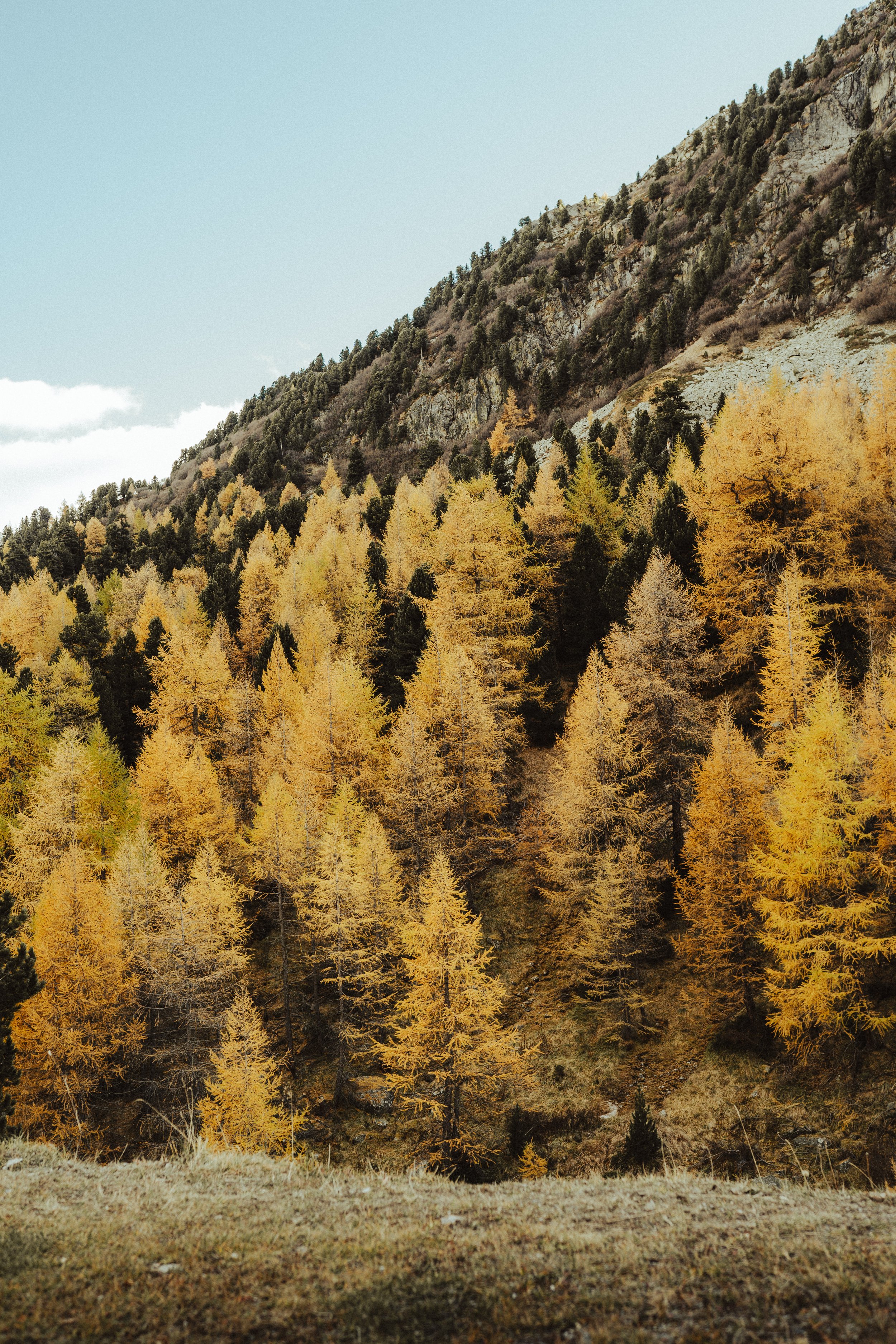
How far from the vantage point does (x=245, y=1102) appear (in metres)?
19.8

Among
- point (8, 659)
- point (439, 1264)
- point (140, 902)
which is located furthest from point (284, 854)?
point (8, 659)

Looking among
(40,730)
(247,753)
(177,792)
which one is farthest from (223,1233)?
(40,730)

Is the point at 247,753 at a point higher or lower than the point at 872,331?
lower

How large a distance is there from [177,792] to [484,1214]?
29047mm

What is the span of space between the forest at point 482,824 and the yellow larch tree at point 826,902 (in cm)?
11

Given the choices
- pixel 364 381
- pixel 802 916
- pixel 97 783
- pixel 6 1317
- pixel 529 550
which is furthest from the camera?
pixel 364 381

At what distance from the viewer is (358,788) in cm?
3133

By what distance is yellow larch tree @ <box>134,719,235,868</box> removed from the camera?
31609 millimetres

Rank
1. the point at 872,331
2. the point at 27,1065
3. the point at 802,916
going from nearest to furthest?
1. the point at 802,916
2. the point at 27,1065
3. the point at 872,331

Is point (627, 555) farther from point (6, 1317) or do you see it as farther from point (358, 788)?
point (6, 1317)

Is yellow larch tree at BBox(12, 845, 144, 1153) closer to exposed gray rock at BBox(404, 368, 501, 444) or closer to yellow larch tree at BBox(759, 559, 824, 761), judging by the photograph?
yellow larch tree at BBox(759, 559, 824, 761)

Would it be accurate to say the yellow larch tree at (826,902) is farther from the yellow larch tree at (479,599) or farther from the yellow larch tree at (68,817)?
the yellow larch tree at (68,817)

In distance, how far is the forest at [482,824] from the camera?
19.7 m

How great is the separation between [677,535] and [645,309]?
97.2 m
